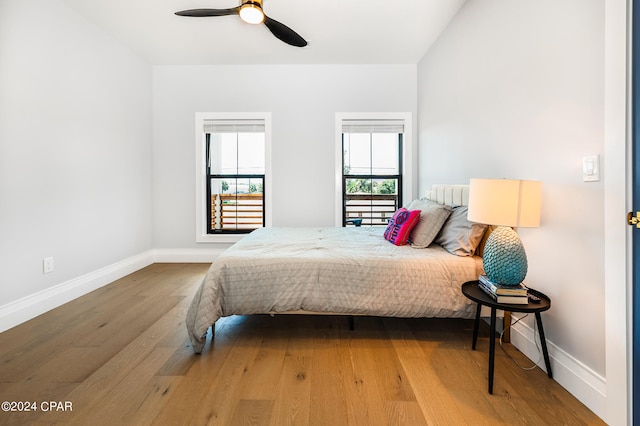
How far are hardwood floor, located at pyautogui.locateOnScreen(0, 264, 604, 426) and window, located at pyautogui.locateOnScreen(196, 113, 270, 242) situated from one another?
2.01 m

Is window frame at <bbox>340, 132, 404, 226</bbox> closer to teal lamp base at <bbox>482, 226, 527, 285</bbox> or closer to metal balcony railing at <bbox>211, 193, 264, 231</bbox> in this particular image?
metal balcony railing at <bbox>211, 193, 264, 231</bbox>

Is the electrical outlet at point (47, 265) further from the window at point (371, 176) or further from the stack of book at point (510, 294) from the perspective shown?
the stack of book at point (510, 294)

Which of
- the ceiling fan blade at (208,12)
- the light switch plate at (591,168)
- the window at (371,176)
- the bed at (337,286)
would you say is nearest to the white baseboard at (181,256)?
the window at (371,176)

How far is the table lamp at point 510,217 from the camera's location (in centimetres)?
159

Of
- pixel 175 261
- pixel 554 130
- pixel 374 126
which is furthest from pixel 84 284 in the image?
pixel 554 130

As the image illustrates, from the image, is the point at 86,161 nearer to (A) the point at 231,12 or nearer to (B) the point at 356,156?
(A) the point at 231,12

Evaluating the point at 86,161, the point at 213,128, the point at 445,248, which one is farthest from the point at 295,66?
the point at 445,248

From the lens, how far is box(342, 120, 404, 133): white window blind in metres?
4.12

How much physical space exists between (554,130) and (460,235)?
0.87m

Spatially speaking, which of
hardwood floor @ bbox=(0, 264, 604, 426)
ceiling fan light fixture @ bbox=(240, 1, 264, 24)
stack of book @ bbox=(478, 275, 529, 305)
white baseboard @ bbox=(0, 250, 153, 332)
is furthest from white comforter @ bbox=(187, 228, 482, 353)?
ceiling fan light fixture @ bbox=(240, 1, 264, 24)

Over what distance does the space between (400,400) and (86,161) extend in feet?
11.7

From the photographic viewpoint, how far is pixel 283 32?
2533mm

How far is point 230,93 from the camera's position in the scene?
162 inches

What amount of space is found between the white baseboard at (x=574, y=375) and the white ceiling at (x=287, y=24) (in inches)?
117
